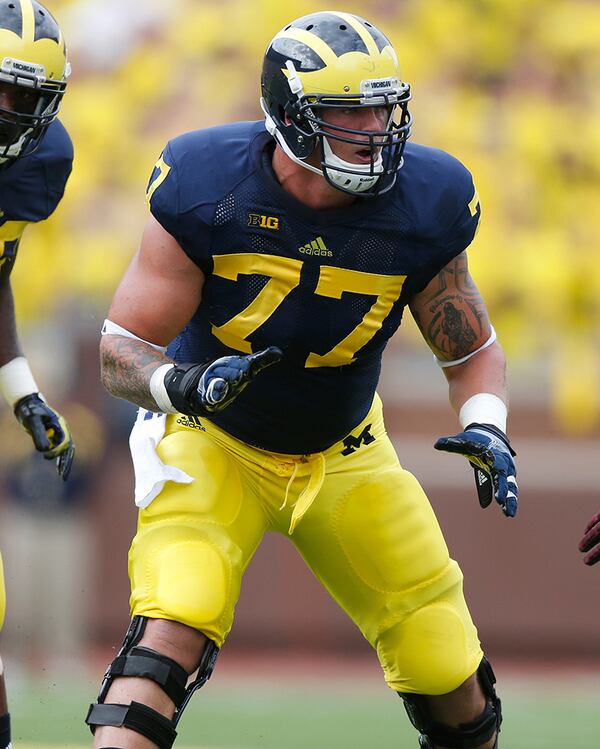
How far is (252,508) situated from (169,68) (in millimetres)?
5914

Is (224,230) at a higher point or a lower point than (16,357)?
higher

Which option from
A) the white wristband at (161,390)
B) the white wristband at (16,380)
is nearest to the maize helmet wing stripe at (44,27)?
the white wristband at (16,380)

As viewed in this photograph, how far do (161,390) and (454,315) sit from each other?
34.6 inches

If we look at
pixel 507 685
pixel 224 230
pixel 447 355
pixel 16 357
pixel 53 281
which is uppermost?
pixel 224 230

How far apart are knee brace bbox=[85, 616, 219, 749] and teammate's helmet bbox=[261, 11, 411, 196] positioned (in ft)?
4.05

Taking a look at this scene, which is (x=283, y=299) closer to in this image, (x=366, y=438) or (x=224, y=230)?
(x=224, y=230)

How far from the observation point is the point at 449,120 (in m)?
9.18

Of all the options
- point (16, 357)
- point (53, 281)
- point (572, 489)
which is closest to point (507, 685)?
point (572, 489)

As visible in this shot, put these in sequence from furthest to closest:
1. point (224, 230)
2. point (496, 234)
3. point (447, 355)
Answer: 1. point (496, 234)
2. point (447, 355)
3. point (224, 230)

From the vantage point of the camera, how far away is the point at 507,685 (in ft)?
31.4

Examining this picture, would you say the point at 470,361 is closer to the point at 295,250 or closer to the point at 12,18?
the point at 295,250

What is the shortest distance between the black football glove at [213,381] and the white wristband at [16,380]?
1.16 m

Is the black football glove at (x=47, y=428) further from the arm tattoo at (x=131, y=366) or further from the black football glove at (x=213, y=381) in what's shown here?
the black football glove at (x=213, y=381)

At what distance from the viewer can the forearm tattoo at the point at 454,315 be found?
14.0 feet
